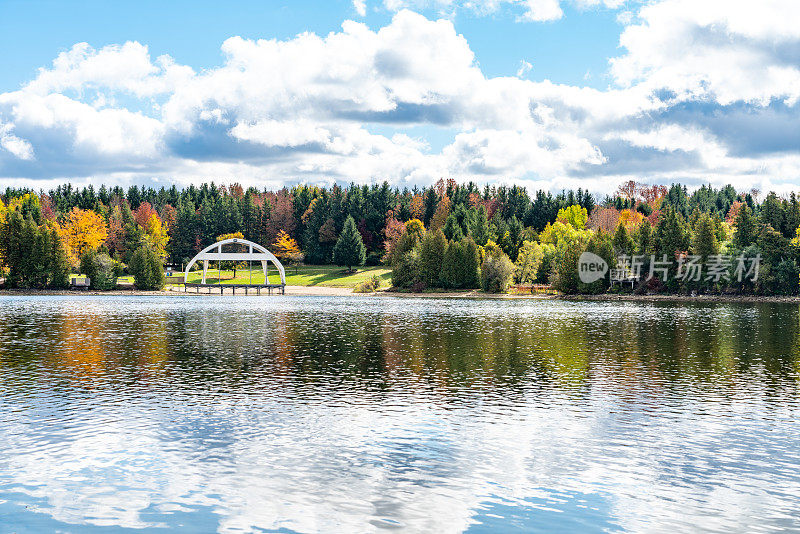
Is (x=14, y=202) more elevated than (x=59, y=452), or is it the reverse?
(x=14, y=202)

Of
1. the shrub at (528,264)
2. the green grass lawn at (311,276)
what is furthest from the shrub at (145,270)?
the shrub at (528,264)

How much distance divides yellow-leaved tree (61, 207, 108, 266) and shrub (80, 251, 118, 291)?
1315 centimetres

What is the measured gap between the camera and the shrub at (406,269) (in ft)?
453

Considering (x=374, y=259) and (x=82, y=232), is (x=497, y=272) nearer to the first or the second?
(x=374, y=259)

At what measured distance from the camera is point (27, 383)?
33.1 m

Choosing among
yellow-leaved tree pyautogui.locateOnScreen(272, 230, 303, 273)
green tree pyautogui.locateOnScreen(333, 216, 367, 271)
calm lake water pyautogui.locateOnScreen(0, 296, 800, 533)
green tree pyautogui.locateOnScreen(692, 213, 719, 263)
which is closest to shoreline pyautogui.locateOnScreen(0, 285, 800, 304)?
green tree pyautogui.locateOnScreen(692, 213, 719, 263)

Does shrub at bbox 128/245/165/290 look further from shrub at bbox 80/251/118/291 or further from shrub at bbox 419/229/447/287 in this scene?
shrub at bbox 419/229/447/287

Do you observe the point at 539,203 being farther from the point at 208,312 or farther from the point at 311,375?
the point at 311,375

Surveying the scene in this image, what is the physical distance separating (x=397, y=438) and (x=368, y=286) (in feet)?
384

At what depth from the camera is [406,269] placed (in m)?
140

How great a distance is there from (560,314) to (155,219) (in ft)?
419

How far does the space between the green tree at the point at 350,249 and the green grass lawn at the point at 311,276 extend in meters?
3.10

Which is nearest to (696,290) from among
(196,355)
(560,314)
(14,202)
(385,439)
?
(560,314)

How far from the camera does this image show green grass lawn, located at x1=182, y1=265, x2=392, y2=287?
157 m
